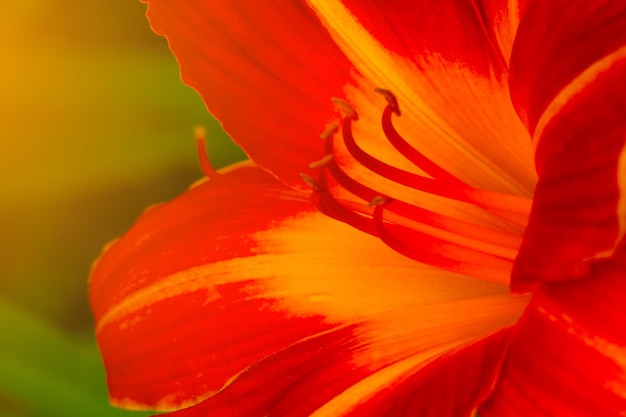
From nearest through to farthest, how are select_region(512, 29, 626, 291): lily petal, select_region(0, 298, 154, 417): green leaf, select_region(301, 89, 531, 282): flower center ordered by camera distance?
select_region(512, 29, 626, 291): lily petal, select_region(301, 89, 531, 282): flower center, select_region(0, 298, 154, 417): green leaf

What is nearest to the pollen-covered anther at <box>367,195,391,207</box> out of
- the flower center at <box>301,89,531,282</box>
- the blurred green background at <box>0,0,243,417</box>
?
the flower center at <box>301,89,531,282</box>

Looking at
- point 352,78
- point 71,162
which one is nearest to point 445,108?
point 352,78

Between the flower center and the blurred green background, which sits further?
the blurred green background

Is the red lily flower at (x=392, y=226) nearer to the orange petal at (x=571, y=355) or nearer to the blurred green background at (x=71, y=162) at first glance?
the orange petal at (x=571, y=355)

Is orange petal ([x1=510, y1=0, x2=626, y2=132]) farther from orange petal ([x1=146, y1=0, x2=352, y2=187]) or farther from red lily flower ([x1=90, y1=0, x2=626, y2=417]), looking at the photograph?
orange petal ([x1=146, y1=0, x2=352, y2=187])

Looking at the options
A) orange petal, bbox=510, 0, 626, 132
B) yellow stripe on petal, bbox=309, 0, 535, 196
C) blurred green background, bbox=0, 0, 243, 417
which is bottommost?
blurred green background, bbox=0, 0, 243, 417

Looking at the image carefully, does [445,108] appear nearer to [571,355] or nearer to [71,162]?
[571,355]
